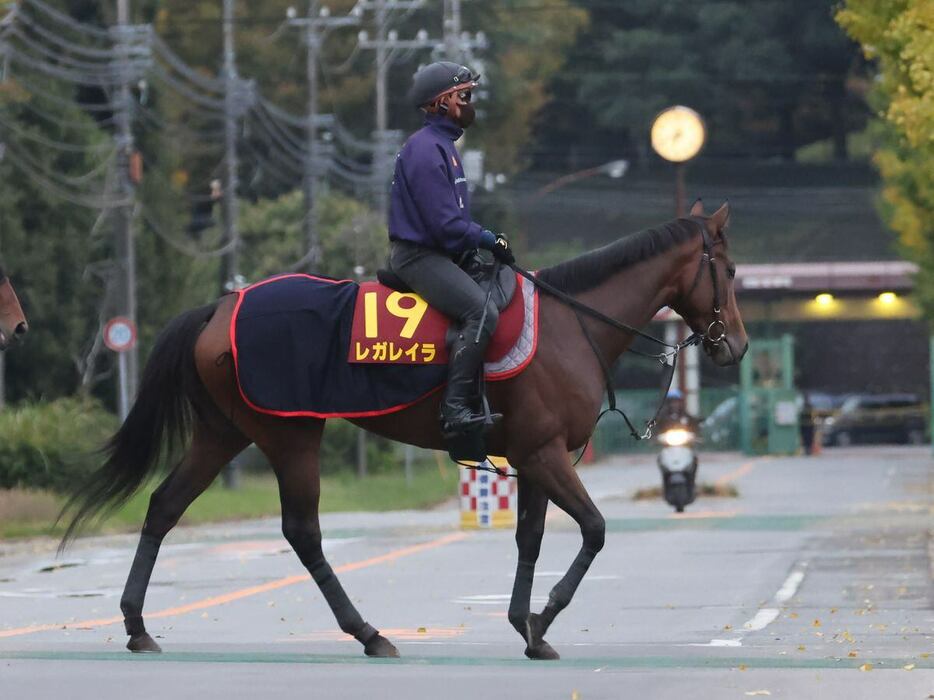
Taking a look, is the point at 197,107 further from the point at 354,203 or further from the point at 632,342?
the point at 632,342

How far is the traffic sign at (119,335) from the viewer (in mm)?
32656

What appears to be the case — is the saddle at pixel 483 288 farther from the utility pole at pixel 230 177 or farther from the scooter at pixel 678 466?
the utility pole at pixel 230 177

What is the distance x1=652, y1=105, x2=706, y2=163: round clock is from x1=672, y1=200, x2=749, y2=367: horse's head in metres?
22.4

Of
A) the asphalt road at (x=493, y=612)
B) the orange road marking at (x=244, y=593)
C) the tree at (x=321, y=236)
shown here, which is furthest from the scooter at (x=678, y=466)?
the tree at (x=321, y=236)

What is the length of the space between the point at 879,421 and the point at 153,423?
5943 centimetres

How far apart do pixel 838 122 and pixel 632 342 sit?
86.0m

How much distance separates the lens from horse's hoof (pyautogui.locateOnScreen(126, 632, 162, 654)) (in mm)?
11289

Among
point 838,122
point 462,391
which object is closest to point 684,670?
point 462,391

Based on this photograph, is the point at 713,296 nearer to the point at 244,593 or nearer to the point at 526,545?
the point at 526,545

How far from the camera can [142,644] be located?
11.3m

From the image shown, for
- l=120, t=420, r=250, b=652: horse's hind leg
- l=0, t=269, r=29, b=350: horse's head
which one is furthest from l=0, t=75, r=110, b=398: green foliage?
l=120, t=420, r=250, b=652: horse's hind leg

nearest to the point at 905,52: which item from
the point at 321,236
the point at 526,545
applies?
the point at 526,545

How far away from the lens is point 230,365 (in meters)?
11.4

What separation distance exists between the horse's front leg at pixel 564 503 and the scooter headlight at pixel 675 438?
18.7 meters
